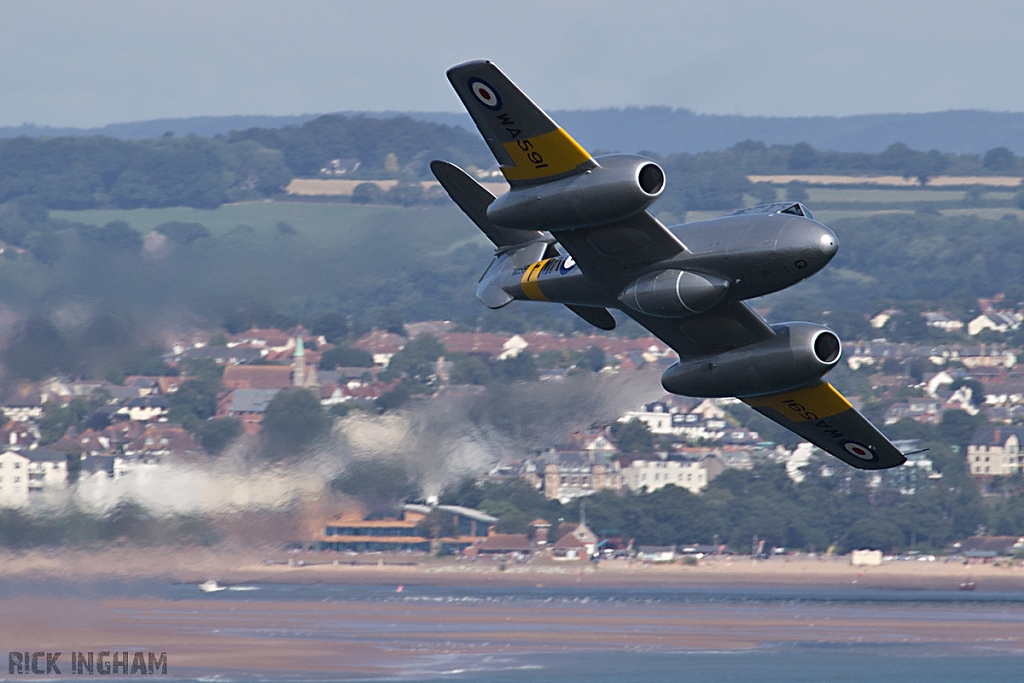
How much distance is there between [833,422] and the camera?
32688 millimetres

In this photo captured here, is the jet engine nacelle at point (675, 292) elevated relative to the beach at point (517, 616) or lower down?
elevated

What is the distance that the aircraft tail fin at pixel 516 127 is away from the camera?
85.4 ft

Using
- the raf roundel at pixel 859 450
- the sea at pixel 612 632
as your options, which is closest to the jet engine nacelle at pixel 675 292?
the raf roundel at pixel 859 450

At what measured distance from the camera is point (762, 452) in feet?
405

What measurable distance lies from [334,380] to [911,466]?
1820 inches

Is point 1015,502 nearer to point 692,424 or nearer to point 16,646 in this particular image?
point 692,424

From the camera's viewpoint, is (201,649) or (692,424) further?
(692,424)

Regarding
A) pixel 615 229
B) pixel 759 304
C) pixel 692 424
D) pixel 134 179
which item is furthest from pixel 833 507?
pixel 134 179

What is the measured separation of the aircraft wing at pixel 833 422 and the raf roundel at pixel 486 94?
30.7 ft

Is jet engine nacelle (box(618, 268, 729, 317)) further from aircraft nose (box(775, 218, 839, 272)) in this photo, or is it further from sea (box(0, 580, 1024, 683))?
sea (box(0, 580, 1024, 683))

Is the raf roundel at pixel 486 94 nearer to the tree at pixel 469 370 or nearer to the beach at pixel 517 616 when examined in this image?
the beach at pixel 517 616

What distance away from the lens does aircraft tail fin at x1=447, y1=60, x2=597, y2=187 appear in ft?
85.4

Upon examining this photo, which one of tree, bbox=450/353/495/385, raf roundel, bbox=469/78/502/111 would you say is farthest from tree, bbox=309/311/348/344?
raf roundel, bbox=469/78/502/111

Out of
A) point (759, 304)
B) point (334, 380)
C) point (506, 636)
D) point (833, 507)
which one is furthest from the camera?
point (759, 304)
